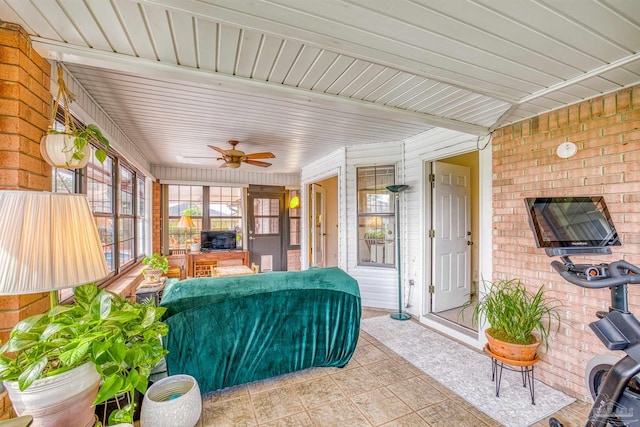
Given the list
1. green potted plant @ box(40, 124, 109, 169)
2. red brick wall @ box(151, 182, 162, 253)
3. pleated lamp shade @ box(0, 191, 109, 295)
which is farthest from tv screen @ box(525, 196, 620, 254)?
red brick wall @ box(151, 182, 162, 253)

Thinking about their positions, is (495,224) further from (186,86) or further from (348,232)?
(186,86)

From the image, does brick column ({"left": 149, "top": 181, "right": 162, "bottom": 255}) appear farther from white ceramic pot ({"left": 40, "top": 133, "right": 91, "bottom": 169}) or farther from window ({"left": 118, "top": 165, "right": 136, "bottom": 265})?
white ceramic pot ({"left": 40, "top": 133, "right": 91, "bottom": 169})

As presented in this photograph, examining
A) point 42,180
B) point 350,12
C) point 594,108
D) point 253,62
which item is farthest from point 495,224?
point 42,180

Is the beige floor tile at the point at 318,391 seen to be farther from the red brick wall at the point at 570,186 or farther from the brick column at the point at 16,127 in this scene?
the red brick wall at the point at 570,186

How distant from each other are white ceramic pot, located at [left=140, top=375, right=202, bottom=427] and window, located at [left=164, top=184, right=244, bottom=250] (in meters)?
4.45

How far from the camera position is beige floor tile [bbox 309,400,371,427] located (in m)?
1.87

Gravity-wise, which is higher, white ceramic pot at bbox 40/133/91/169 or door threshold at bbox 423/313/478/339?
white ceramic pot at bbox 40/133/91/169

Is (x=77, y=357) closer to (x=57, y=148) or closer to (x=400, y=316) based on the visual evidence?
(x=57, y=148)

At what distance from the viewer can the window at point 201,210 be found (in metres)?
5.97

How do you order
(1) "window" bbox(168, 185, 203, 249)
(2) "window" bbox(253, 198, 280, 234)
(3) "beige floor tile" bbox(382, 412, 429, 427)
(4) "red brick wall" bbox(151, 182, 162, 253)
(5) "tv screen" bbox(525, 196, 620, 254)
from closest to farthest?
(5) "tv screen" bbox(525, 196, 620, 254) → (3) "beige floor tile" bbox(382, 412, 429, 427) → (4) "red brick wall" bbox(151, 182, 162, 253) → (1) "window" bbox(168, 185, 203, 249) → (2) "window" bbox(253, 198, 280, 234)

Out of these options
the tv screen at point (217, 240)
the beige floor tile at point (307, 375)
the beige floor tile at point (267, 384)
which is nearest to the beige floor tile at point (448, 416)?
the beige floor tile at point (307, 375)

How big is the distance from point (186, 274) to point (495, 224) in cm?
548

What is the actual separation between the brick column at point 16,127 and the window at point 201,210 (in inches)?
182

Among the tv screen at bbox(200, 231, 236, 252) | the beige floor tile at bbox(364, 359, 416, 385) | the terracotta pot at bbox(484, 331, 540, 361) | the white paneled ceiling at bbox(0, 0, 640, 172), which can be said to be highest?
the white paneled ceiling at bbox(0, 0, 640, 172)
